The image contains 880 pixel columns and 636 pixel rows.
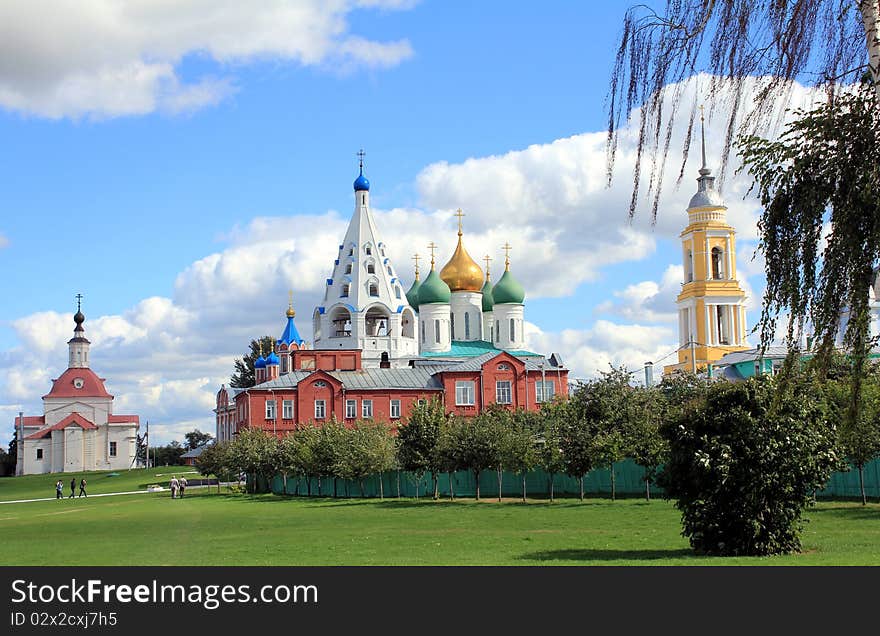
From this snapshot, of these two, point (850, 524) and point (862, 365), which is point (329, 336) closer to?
point (850, 524)

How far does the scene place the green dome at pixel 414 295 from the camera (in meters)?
96.0

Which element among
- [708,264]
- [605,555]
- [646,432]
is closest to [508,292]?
[708,264]

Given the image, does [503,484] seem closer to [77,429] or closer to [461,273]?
[461,273]

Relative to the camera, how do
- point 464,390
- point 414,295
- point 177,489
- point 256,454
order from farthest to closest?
1. point 414,295
2. point 464,390
3. point 177,489
4. point 256,454

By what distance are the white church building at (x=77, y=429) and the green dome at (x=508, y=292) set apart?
2162 inches

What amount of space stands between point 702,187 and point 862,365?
259ft

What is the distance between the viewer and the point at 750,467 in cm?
1894

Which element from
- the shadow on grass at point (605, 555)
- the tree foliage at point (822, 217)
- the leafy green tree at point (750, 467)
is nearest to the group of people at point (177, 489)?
the shadow on grass at point (605, 555)

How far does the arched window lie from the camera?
8638cm

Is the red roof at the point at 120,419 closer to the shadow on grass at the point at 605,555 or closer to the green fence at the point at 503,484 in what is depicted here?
the green fence at the point at 503,484

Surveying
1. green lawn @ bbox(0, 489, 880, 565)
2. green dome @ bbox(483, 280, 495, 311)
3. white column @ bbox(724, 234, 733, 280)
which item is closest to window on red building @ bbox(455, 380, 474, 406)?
green dome @ bbox(483, 280, 495, 311)

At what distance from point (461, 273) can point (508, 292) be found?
186 inches

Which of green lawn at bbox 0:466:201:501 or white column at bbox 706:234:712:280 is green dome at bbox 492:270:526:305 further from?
green lawn at bbox 0:466:201:501
